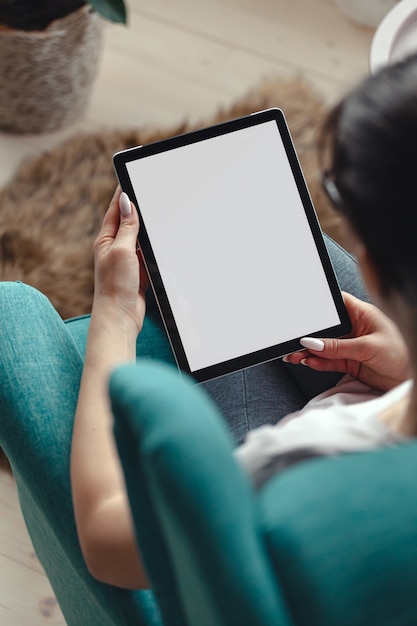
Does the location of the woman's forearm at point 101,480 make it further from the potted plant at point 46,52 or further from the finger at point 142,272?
the potted plant at point 46,52

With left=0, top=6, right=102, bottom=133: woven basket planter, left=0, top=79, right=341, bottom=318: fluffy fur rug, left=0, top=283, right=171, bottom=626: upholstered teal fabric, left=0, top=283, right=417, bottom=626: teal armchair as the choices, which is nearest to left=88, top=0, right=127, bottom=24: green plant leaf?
left=0, top=6, right=102, bottom=133: woven basket planter

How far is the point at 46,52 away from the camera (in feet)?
5.34

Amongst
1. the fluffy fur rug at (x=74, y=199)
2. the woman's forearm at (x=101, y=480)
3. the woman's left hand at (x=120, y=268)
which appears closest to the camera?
the woman's forearm at (x=101, y=480)

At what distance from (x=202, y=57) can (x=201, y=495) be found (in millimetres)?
1856

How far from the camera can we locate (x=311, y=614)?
0.43 m

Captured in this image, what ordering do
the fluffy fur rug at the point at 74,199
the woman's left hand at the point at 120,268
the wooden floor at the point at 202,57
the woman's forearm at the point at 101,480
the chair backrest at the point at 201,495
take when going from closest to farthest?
the chair backrest at the point at 201,495 → the woman's forearm at the point at 101,480 → the woman's left hand at the point at 120,268 → the fluffy fur rug at the point at 74,199 → the wooden floor at the point at 202,57

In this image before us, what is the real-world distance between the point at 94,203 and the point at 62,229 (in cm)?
9

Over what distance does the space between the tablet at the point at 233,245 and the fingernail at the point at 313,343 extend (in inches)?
0.4

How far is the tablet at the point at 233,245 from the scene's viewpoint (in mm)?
875

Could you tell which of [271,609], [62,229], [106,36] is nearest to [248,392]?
[271,609]

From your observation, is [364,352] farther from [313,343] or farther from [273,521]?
[273,521]

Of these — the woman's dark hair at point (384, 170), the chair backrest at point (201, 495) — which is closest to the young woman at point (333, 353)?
the woman's dark hair at point (384, 170)

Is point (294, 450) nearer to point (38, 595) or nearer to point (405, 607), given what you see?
point (405, 607)

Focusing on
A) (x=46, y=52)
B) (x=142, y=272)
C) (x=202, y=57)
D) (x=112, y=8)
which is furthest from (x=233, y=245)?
(x=202, y=57)
